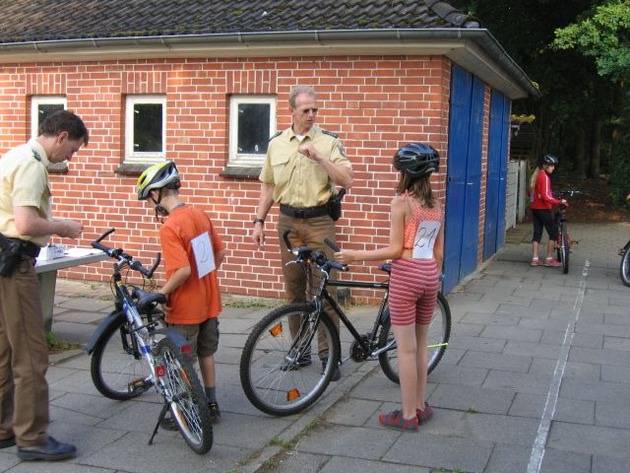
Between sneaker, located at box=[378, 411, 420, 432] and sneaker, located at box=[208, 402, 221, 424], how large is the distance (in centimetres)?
103

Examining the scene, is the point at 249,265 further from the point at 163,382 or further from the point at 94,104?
the point at 163,382

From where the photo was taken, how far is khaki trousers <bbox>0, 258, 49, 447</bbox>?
4086mm

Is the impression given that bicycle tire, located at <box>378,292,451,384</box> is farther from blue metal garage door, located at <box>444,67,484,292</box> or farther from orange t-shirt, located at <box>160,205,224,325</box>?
blue metal garage door, located at <box>444,67,484,292</box>

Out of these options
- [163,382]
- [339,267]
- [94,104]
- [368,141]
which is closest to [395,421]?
[339,267]

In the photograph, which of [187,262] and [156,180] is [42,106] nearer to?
[156,180]

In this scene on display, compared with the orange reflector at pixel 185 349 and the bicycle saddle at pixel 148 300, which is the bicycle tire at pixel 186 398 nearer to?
the orange reflector at pixel 185 349

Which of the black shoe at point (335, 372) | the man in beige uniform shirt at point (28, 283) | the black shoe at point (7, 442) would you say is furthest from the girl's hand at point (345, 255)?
the black shoe at point (7, 442)

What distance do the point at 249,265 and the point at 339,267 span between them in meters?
4.29

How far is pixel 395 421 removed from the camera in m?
4.70

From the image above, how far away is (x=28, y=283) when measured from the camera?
4133 mm

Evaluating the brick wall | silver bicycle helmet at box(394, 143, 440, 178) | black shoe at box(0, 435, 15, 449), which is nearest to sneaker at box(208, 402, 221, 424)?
black shoe at box(0, 435, 15, 449)

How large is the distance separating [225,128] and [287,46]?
1310 millimetres

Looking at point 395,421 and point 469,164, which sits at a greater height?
point 469,164

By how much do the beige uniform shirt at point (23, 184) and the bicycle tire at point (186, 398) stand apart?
37.7 inches
